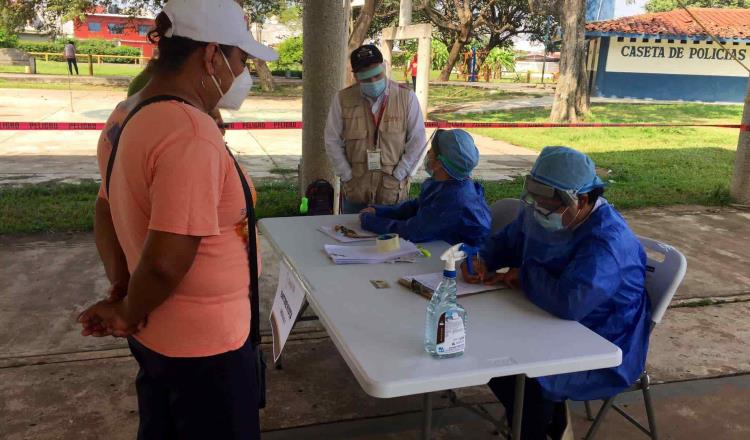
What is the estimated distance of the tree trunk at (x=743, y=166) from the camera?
7.23 metres

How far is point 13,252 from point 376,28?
28.7m

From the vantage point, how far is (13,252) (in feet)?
16.8

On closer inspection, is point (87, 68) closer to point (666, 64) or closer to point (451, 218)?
A: point (666, 64)

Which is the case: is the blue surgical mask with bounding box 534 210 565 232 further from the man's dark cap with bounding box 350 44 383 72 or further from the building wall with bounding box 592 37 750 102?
the building wall with bounding box 592 37 750 102

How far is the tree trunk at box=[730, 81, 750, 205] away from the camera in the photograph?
723cm

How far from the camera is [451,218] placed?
9.88ft

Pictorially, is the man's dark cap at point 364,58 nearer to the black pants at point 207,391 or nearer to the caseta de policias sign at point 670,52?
the black pants at point 207,391

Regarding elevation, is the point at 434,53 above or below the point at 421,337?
above

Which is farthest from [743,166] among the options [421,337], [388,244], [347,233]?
[421,337]

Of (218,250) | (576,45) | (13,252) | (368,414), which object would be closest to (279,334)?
(368,414)

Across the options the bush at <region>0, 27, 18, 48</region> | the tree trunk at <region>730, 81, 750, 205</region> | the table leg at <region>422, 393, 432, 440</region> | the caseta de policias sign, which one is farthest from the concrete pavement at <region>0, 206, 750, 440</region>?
the bush at <region>0, 27, 18, 48</region>

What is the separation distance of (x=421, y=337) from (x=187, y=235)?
2.73 feet

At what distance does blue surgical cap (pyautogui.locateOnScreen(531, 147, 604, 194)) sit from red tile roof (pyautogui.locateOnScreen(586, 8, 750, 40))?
2277cm

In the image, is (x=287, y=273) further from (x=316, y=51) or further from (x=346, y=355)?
(x=316, y=51)
